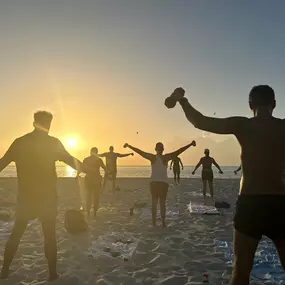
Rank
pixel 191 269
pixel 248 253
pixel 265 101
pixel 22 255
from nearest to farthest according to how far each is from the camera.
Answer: pixel 248 253 → pixel 265 101 → pixel 191 269 → pixel 22 255

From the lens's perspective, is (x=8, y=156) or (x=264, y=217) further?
(x=8, y=156)

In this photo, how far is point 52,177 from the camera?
555cm

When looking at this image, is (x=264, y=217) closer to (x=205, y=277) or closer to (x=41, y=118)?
(x=205, y=277)

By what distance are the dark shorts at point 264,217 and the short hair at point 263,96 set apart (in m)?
0.96

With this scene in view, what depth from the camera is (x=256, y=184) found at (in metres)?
3.16

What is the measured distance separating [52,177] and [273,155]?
3692 mm

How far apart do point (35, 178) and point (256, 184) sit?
362 cm

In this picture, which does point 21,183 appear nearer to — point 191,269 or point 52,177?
point 52,177

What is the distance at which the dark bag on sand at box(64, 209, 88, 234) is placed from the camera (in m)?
9.42

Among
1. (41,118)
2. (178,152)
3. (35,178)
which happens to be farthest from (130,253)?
(41,118)

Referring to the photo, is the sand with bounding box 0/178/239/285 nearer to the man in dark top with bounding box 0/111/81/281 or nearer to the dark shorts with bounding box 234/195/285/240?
the man in dark top with bounding box 0/111/81/281

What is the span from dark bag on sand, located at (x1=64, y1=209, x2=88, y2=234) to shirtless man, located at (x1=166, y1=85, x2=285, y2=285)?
692cm

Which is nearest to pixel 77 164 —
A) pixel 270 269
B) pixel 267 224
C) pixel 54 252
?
pixel 54 252

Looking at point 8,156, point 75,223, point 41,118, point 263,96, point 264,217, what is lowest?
point 75,223
